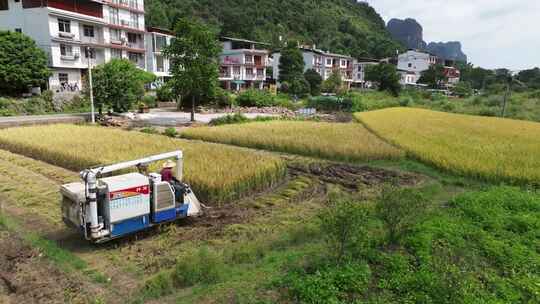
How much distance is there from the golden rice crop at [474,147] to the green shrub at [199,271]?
10.6m

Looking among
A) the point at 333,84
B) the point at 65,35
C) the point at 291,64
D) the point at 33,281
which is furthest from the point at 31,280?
the point at 333,84

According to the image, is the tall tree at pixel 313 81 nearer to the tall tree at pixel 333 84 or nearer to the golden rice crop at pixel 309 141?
the tall tree at pixel 333 84

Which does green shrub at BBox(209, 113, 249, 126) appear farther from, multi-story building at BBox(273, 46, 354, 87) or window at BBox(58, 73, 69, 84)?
multi-story building at BBox(273, 46, 354, 87)

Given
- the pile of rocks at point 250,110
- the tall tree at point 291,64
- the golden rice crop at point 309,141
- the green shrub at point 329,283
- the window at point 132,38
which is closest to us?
the green shrub at point 329,283

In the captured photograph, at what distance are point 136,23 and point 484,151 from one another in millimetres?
44291

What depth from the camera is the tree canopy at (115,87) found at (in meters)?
25.7

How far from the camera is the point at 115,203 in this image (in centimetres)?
654

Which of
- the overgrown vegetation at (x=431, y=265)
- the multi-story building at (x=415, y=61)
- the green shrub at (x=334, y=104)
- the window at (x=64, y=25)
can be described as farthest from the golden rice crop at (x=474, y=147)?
the multi-story building at (x=415, y=61)

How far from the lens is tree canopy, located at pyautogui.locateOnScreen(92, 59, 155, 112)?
2569cm

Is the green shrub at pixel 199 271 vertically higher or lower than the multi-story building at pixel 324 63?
lower

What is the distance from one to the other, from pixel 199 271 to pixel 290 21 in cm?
10164

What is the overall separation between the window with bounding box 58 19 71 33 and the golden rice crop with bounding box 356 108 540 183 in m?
31.0

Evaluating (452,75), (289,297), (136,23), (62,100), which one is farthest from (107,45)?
(452,75)

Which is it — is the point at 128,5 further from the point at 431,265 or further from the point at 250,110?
the point at 431,265
